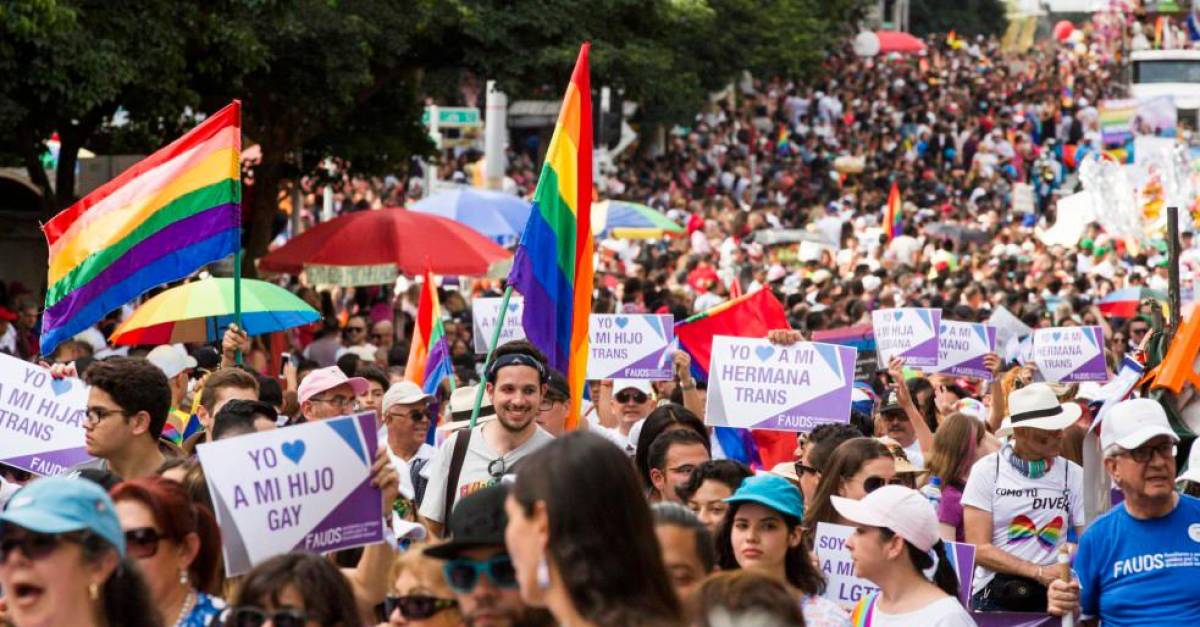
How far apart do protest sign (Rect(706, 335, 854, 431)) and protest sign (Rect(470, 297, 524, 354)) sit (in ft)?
7.80

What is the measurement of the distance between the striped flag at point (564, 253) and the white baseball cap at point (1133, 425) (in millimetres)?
2515

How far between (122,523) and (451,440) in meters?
2.51

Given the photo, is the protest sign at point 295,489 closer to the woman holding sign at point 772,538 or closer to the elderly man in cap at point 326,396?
the woman holding sign at point 772,538

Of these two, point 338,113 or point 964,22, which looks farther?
point 964,22

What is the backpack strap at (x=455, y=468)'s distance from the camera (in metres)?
7.70

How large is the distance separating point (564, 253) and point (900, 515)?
3.38 m

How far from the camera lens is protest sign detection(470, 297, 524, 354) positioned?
42.3 feet

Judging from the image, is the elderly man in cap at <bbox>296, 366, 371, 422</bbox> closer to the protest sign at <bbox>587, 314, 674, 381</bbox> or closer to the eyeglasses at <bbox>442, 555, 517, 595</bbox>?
the protest sign at <bbox>587, 314, 674, 381</bbox>

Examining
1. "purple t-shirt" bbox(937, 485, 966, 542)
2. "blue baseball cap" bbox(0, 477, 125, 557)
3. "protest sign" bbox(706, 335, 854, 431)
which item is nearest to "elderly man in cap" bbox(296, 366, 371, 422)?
"protest sign" bbox(706, 335, 854, 431)

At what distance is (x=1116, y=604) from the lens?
7160mm

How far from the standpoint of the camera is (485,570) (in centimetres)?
441

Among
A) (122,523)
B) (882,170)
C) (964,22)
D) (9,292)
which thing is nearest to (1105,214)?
(9,292)

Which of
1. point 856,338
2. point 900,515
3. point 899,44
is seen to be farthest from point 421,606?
point 899,44

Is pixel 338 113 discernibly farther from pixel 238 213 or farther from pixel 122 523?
pixel 122 523
